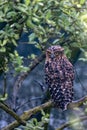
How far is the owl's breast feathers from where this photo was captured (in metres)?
1.67

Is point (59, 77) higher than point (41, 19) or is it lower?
lower

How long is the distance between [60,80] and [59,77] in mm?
15

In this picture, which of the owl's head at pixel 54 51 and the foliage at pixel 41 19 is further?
the owl's head at pixel 54 51

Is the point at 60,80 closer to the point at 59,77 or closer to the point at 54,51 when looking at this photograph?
the point at 59,77

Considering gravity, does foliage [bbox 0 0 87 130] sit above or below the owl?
above

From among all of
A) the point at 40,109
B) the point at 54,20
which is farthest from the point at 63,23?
the point at 40,109

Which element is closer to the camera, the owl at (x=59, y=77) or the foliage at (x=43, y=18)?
the foliage at (x=43, y=18)

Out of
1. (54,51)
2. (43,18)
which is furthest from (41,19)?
(54,51)

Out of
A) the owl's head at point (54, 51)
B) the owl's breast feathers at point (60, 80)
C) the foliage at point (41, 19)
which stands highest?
the foliage at point (41, 19)

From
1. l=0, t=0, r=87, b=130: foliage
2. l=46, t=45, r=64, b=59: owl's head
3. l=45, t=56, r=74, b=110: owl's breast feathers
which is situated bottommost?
l=45, t=56, r=74, b=110: owl's breast feathers

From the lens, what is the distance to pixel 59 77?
170 cm

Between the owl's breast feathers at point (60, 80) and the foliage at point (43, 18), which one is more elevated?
the foliage at point (43, 18)

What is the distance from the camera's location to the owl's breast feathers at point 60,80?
1674 mm

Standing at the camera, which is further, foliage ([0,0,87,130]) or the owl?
the owl
